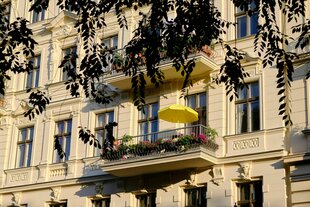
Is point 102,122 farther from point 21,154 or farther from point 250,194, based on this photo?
point 250,194

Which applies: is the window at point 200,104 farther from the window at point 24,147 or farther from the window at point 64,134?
the window at point 24,147

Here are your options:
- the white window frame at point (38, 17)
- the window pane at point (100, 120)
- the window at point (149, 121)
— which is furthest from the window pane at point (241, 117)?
the white window frame at point (38, 17)

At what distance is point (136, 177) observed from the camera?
22.8 m

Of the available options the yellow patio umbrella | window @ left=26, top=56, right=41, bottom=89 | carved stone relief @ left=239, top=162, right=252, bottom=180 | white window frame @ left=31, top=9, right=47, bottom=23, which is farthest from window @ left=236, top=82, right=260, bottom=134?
white window frame @ left=31, top=9, right=47, bottom=23

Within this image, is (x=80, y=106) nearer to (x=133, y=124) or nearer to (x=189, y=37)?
(x=133, y=124)

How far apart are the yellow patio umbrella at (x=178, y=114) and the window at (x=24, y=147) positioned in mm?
7626

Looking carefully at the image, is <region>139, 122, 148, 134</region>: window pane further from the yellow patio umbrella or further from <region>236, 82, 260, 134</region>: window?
<region>236, 82, 260, 134</region>: window

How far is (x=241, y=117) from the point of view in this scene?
836 inches

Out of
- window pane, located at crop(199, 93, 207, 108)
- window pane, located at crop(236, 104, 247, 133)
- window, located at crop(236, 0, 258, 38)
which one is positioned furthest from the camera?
window pane, located at crop(199, 93, 207, 108)

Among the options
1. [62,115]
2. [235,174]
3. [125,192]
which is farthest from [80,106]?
[235,174]

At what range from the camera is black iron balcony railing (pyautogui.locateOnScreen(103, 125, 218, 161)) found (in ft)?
68.1

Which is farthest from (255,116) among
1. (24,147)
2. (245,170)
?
(24,147)

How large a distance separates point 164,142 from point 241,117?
269 cm

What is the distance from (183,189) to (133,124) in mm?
3388
